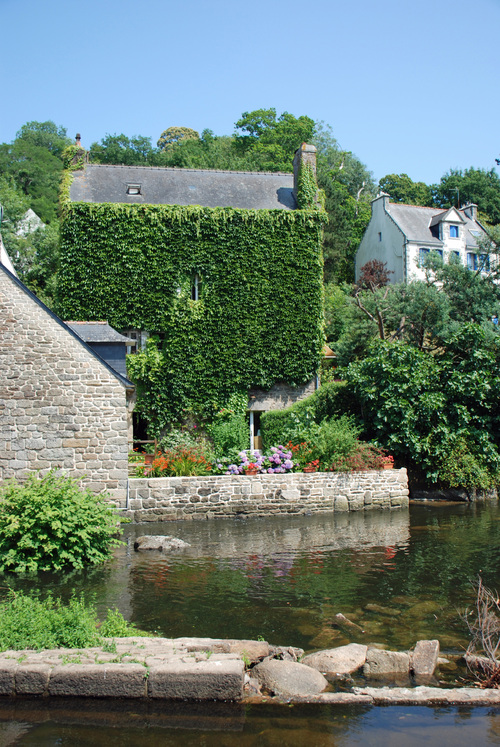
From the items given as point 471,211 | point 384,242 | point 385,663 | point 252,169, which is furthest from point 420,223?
point 385,663

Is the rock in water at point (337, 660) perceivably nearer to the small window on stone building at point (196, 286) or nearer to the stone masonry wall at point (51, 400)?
the stone masonry wall at point (51, 400)

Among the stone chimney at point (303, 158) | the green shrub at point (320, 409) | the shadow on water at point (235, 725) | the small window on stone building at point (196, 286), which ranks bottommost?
the shadow on water at point (235, 725)

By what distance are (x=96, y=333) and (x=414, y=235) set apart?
22.1 meters

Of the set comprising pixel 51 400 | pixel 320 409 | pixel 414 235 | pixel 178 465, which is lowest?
pixel 178 465

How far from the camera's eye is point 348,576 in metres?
8.94

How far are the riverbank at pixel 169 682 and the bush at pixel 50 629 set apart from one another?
0.21m

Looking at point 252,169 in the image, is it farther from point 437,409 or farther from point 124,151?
point 437,409

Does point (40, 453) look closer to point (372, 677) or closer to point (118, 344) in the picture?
point (118, 344)

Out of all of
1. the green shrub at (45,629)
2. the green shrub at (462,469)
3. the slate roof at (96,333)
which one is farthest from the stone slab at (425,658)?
the slate roof at (96,333)

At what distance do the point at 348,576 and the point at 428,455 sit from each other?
26.7 feet

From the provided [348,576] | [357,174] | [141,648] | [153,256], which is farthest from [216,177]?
[357,174]

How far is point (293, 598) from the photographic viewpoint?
7832 mm

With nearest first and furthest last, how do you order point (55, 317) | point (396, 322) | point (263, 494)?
point (55, 317) < point (263, 494) < point (396, 322)

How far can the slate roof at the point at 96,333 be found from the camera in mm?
15477
